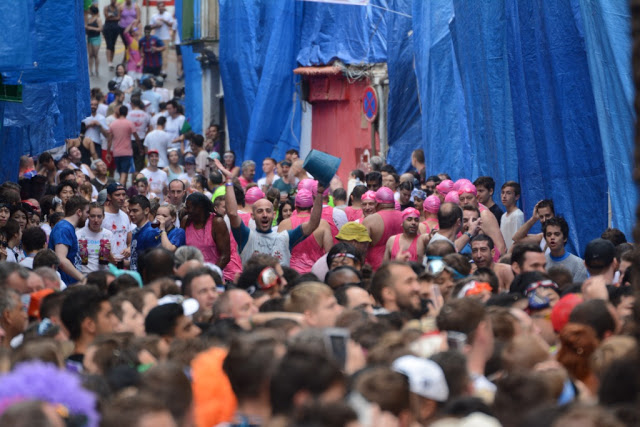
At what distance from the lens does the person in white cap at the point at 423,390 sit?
4.56 m

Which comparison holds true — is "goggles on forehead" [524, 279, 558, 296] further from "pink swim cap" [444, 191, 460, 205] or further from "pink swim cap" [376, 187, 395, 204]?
"pink swim cap" [444, 191, 460, 205]

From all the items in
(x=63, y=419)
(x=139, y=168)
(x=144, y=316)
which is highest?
(x=63, y=419)

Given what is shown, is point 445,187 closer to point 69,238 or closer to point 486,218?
point 486,218

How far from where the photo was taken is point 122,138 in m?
20.8

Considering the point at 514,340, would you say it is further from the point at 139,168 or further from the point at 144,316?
the point at 139,168

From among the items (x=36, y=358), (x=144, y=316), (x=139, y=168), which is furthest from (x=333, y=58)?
(x=36, y=358)

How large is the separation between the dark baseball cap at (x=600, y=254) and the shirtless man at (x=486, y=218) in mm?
1864

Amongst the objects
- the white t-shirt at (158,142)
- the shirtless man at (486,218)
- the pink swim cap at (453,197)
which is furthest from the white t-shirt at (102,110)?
the shirtless man at (486,218)

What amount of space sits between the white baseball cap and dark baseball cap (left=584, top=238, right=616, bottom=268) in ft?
13.8

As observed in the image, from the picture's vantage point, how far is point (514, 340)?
5.36 meters

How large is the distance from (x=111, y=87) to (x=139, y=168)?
284cm

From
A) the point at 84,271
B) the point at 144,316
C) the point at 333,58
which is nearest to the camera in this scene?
the point at 144,316

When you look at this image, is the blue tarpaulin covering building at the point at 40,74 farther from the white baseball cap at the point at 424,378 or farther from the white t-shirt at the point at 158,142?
the white baseball cap at the point at 424,378

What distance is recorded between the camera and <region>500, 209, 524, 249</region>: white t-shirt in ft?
36.9
